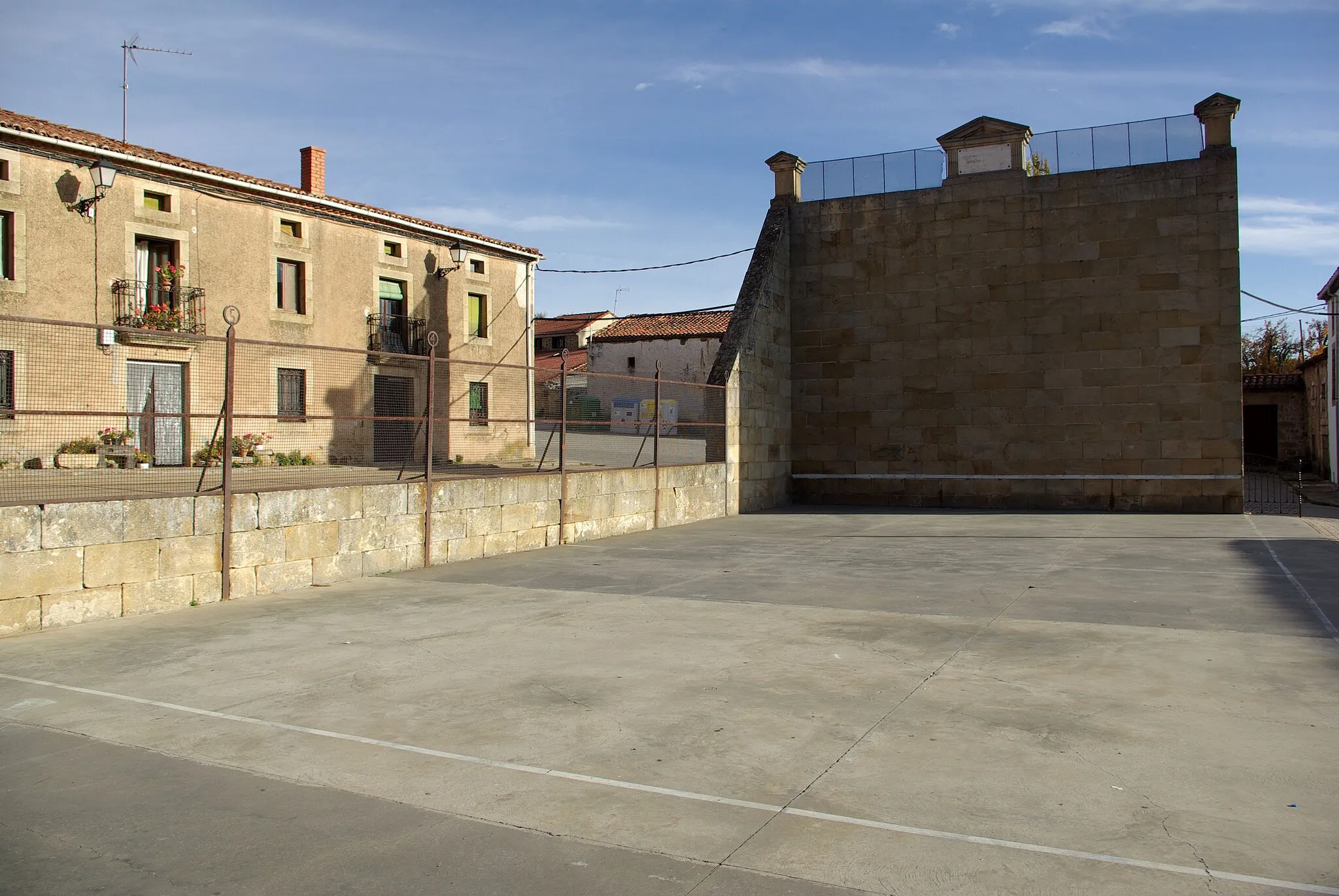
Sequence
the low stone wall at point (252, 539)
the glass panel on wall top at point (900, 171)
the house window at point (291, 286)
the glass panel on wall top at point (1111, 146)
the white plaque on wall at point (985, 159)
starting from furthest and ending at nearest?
the house window at point (291, 286) < the glass panel on wall top at point (900, 171) < the white plaque on wall at point (985, 159) < the glass panel on wall top at point (1111, 146) < the low stone wall at point (252, 539)

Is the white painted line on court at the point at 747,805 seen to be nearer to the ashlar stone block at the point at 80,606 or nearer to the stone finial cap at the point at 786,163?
the ashlar stone block at the point at 80,606

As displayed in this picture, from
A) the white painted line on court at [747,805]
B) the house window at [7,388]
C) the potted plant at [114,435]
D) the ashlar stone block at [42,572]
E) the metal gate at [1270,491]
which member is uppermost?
the house window at [7,388]

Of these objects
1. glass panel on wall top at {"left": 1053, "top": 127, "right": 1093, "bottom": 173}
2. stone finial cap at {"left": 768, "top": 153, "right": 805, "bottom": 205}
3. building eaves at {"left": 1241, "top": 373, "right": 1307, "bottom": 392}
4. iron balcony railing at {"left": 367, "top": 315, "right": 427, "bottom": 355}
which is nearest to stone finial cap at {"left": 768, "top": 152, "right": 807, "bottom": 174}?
stone finial cap at {"left": 768, "top": 153, "right": 805, "bottom": 205}

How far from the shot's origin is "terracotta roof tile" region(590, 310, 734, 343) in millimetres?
45844

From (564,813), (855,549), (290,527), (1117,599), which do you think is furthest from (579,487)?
(564,813)

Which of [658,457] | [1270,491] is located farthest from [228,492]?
[1270,491]

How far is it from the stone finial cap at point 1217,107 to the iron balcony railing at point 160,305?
64.1 ft

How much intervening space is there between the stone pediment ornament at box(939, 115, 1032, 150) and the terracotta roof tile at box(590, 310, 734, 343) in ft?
88.9

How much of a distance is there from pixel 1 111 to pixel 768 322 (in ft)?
49.6

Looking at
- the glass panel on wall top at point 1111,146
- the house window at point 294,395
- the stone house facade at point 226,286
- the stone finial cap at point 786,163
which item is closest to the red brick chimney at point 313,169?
the stone house facade at point 226,286

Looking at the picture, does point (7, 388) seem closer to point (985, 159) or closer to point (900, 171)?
point (900, 171)

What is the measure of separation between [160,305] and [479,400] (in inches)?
276

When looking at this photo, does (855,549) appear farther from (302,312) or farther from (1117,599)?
(302,312)

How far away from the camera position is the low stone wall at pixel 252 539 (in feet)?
22.9
